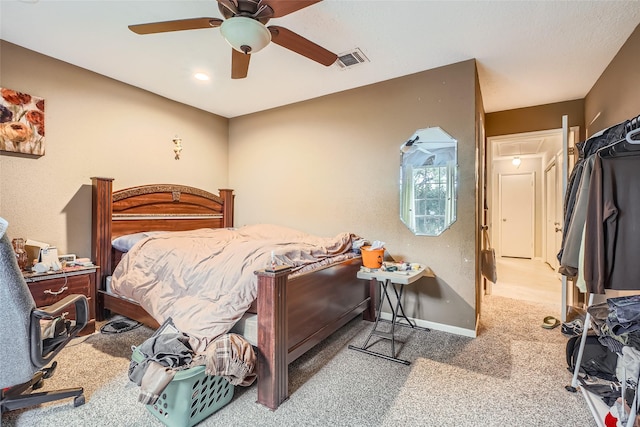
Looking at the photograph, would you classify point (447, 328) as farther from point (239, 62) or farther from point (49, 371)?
point (49, 371)

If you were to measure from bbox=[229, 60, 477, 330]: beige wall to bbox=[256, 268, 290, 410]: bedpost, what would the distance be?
179 centimetres

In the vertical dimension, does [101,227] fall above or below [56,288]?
above

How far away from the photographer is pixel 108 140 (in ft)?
10.9

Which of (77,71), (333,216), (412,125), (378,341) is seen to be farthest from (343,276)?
(77,71)

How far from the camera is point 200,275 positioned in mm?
2172

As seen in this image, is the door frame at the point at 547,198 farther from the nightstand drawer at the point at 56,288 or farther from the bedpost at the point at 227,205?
the nightstand drawer at the point at 56,288

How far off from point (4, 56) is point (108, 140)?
0.98 metres

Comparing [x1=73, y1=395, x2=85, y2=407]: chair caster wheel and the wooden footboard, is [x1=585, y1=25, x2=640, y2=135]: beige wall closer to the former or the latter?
the wooden footboard

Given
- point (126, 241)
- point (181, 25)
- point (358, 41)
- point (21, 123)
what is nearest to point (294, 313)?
point (181, 25)

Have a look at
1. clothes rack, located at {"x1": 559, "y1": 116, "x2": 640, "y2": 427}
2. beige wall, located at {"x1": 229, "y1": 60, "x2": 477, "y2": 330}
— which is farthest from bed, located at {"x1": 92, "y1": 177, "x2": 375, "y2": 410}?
clothes rack, located at {"x1": 559, "y1": 116, "x2": 640, "y2": 427}

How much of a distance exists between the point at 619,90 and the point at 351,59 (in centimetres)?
A: 227

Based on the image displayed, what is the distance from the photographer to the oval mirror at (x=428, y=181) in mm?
2990

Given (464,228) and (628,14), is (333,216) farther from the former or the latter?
(628,14)

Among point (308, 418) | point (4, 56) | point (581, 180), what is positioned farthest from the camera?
point (4, 56)
